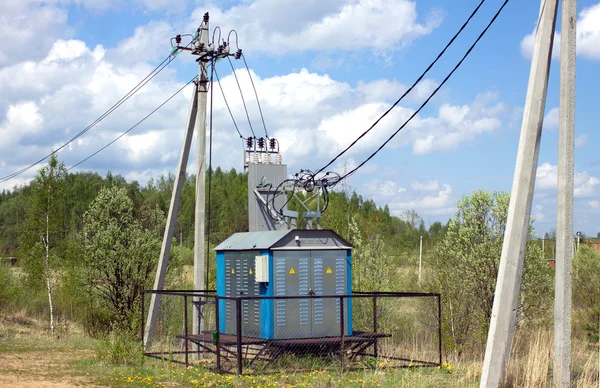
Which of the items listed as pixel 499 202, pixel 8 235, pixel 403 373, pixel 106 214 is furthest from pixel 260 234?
pixel 8 235

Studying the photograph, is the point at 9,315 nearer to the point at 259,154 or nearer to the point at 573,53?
the point at 259,154

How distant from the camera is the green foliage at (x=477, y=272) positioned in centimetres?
2566

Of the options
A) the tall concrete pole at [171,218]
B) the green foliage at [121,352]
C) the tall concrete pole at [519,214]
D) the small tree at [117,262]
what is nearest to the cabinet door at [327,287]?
the green foliage at [121,352]

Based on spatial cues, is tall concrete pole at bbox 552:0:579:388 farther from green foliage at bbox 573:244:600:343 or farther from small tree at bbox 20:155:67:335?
small tree at bbox 20:155:67:335

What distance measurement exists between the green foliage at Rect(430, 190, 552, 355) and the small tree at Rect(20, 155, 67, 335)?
52.3 feet

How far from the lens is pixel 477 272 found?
26281mm

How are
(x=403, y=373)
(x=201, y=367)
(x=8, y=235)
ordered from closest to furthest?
(x=403, y=373) < (x=201, y=367) < (x=8, y=235)

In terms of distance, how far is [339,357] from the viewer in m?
14.3

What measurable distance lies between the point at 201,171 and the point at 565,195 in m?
10.2

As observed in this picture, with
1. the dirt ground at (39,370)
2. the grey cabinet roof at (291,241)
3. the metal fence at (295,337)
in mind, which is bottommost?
the dirt ground at (39,370)

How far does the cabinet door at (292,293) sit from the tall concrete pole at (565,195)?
5.32 metres

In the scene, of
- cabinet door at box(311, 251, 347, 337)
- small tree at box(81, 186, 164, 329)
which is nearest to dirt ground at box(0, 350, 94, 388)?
cabinet door at box(311, 251, 347, 337)

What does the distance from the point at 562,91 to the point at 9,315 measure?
31219 mm

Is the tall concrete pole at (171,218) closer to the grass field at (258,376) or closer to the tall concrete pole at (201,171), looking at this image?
the tall concrete pole at (201,171)
